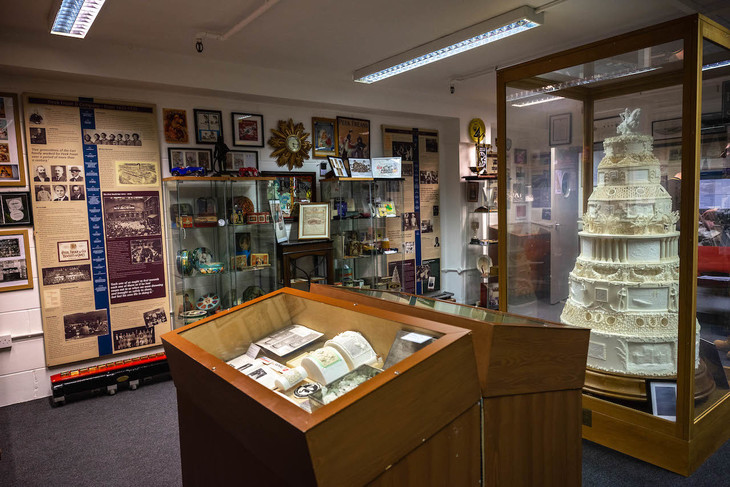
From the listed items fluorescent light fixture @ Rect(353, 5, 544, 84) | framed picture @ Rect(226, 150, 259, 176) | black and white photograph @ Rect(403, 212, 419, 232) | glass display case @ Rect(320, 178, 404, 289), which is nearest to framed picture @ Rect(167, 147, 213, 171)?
framed picture @ Rect(226, 150, 259, 176)

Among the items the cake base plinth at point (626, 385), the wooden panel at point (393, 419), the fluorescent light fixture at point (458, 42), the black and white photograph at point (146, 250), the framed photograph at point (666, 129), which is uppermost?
the fluorescent light fixture at point (458, 42)

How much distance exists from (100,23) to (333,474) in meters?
3.75

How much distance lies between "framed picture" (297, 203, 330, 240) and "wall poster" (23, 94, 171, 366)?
1440 mm

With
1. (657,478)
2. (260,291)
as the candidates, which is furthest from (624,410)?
(260,291)

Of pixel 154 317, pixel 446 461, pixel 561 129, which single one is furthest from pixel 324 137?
pixel 446 461

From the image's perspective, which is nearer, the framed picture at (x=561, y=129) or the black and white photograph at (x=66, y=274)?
the framed picture at (x=561, y=129)

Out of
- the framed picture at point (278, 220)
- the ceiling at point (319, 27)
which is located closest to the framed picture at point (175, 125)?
the ceiling at point (319, 27)

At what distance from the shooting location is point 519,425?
181 cm

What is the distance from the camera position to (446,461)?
1.56 metres

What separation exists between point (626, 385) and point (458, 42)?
2913 millimetres

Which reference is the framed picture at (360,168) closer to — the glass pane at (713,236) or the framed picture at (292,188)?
the framed picture at (292,188)

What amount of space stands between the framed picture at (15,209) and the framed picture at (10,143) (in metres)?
0.10

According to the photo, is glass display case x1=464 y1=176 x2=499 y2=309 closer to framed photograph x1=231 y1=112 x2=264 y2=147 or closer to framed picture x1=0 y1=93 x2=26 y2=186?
framed photograph x1=231 y1=112 x2=264 y2=147

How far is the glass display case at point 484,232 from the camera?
6660mm
